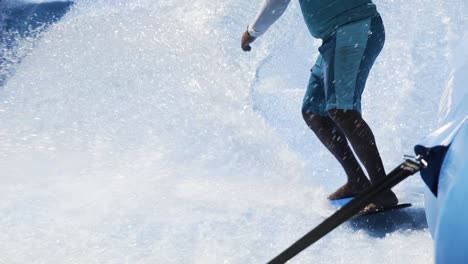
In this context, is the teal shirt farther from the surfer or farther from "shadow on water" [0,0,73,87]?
"shadow on water" [0,0,73,87]

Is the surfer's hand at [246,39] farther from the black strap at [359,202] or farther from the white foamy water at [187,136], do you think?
the black strap at [359,202]

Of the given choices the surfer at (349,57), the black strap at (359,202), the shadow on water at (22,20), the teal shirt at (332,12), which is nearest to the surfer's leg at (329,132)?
the surfer at (349,57)

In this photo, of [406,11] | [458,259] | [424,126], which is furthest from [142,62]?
[458,259]

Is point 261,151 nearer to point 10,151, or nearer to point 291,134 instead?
point 291,134

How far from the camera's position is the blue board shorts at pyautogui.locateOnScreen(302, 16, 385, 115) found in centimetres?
245

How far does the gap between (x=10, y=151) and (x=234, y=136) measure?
1614mm

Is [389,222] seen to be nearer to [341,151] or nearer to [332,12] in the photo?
[341,151]

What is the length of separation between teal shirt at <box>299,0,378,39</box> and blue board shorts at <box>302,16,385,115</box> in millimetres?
24

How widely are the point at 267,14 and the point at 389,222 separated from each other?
1048 millimetres

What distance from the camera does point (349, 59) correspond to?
2461 mm

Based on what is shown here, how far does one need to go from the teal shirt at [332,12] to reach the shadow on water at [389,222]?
0.80 meters

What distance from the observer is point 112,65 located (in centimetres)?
587

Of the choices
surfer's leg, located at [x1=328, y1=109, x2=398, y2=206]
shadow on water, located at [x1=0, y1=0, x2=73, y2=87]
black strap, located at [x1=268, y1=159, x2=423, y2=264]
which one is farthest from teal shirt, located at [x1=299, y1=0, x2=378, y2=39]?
shadow on water, located at [x1=0, y1=0, x2=73, y2=87]

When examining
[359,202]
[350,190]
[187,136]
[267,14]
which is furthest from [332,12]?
[187,136]
